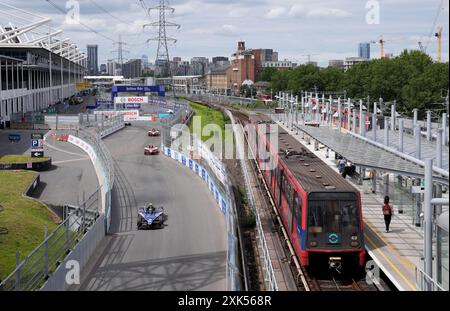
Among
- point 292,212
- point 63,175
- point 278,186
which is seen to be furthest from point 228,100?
point 292,212

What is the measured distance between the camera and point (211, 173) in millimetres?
26422

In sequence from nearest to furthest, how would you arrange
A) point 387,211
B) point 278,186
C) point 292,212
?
point 292,212 → point 387,211 → point 278,186

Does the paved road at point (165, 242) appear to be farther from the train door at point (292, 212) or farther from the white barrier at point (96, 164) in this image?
the train door at point (292, 212)

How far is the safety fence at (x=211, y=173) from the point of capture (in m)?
12.8

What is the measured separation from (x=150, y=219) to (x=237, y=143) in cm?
2394

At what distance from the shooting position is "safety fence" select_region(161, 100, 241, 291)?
42.0 feet

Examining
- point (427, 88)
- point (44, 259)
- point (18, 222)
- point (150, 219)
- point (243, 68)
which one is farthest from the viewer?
point (243, 68)

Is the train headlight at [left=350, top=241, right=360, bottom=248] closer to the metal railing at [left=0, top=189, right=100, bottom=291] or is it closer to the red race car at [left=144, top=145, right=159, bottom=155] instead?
the metal railing at [left=0, top=189, right=100, bottom=291]

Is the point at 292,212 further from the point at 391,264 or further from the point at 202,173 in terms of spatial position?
the point at 202,173

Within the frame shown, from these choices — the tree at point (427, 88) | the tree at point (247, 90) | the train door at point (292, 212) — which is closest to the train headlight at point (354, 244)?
the train door at point (292, 212)

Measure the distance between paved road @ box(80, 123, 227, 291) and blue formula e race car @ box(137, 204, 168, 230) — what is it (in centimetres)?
30

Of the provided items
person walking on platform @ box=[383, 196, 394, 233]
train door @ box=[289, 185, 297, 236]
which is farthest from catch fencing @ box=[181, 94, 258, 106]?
train door @ box=[289, 185, 297, 236]

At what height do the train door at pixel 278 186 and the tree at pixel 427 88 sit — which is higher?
the tree at pixel 427 88

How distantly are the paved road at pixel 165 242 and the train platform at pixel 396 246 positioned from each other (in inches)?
153
